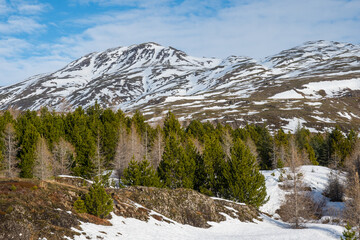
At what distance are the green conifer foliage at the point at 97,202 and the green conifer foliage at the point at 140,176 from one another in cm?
1405

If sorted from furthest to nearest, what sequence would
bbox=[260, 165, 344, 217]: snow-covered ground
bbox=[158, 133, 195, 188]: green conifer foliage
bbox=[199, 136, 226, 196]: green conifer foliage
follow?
bbox=[260, 165, 344, 217]: snow-covered ground, bbox=[199, 136, 226, 196]: green conifer foliage, bbox=[158, 133, 195, 188]: green conifer foliage

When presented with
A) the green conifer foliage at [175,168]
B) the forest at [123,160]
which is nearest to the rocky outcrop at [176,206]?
the forest at [123,160]

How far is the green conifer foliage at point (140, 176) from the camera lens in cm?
3412

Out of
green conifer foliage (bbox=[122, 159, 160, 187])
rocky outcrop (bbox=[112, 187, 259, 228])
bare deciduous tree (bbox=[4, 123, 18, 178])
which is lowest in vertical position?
rocky outcrop (bbox=[112, 187, 259, 228])

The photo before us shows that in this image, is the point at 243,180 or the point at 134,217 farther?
the point at 243,180

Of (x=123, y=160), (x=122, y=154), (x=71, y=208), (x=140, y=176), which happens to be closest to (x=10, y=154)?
(x=123, y=160)

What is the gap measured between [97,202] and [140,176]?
49.6 ft

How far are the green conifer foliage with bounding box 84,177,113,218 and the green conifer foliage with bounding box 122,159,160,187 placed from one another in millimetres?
14050

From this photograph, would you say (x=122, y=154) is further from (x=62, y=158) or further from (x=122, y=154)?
(x=62, y=158)

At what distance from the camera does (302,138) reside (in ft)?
254

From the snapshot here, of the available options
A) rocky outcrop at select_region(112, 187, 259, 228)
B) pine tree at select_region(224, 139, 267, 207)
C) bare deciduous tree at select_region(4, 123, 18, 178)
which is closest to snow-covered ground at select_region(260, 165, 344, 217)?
pine tree at select_region(224, 139, 267, 207)

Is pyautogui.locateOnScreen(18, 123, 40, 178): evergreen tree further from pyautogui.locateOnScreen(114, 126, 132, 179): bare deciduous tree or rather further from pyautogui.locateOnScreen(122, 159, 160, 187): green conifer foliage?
pyautogui.locateOnScreen(122, 159, 160, 187): green conifer foliage

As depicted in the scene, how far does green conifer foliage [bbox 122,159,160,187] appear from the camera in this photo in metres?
34.1

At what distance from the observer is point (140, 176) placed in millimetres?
34250
